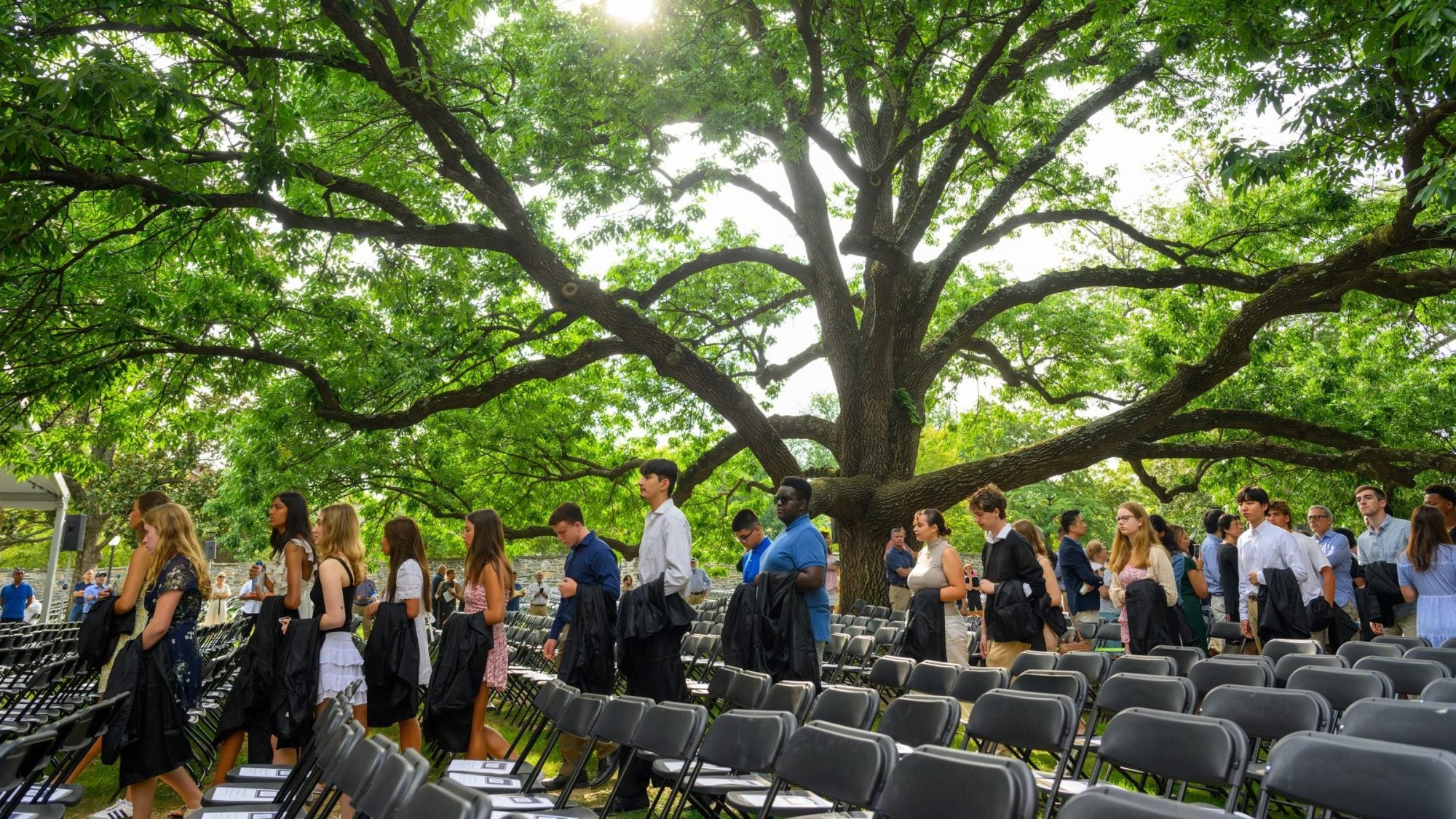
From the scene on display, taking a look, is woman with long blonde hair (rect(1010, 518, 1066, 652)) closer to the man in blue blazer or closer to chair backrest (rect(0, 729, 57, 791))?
the man in blue blazer

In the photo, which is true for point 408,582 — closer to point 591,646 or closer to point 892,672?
point 591,646

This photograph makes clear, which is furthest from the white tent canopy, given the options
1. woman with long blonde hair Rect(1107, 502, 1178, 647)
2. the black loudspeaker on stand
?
woman with long blonde hair Rect(1107, 502, 1178, 647)

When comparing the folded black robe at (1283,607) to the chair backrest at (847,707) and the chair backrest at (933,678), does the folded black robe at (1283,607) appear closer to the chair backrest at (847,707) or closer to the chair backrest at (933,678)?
the chair backrest at (933,678)

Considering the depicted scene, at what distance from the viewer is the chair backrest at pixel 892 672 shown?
582cm

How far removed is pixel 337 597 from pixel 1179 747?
4140 mm

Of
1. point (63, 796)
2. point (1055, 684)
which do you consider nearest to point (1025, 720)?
point (1055, 684)

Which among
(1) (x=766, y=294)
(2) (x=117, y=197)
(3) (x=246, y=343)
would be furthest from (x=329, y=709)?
(1) (x=766, y=294)

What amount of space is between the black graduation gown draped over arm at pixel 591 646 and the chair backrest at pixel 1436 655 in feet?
13.9

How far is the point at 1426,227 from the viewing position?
997 cm

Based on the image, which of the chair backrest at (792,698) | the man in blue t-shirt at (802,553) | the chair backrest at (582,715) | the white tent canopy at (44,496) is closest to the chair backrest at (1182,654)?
the man in blue t-shirt at (802,553)

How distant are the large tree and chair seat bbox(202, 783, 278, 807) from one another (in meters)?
4.07

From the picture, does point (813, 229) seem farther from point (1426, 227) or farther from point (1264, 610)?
point (1264, 610)

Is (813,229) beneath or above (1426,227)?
above

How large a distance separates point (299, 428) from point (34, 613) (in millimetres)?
16084
